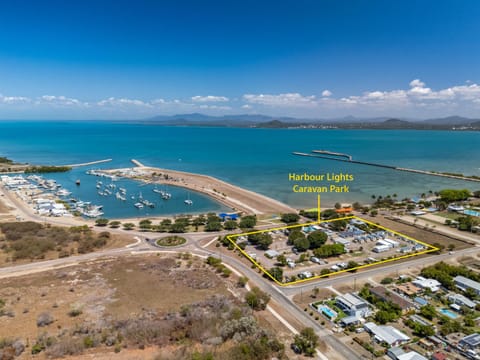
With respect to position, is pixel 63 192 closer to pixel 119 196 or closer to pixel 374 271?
pixel 119 196

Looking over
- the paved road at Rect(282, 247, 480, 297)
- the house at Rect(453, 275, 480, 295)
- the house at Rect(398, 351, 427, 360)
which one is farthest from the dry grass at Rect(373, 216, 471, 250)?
the house at Rect(398, 351, 427, 360)

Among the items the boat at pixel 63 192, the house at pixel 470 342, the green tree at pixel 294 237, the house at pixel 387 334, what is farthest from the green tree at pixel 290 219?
the boat at pixel 63 192

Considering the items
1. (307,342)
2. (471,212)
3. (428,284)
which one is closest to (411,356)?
(307,342)

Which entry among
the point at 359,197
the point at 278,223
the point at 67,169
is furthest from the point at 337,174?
the point at 67,169

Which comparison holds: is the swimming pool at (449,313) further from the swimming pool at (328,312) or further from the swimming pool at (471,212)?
the swimming pool at (471,212)

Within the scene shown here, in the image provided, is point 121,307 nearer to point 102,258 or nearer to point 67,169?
point 102,258

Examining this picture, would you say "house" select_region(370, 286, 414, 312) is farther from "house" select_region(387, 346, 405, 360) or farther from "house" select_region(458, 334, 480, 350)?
"house" select_region(387, 346, 405, 360)
